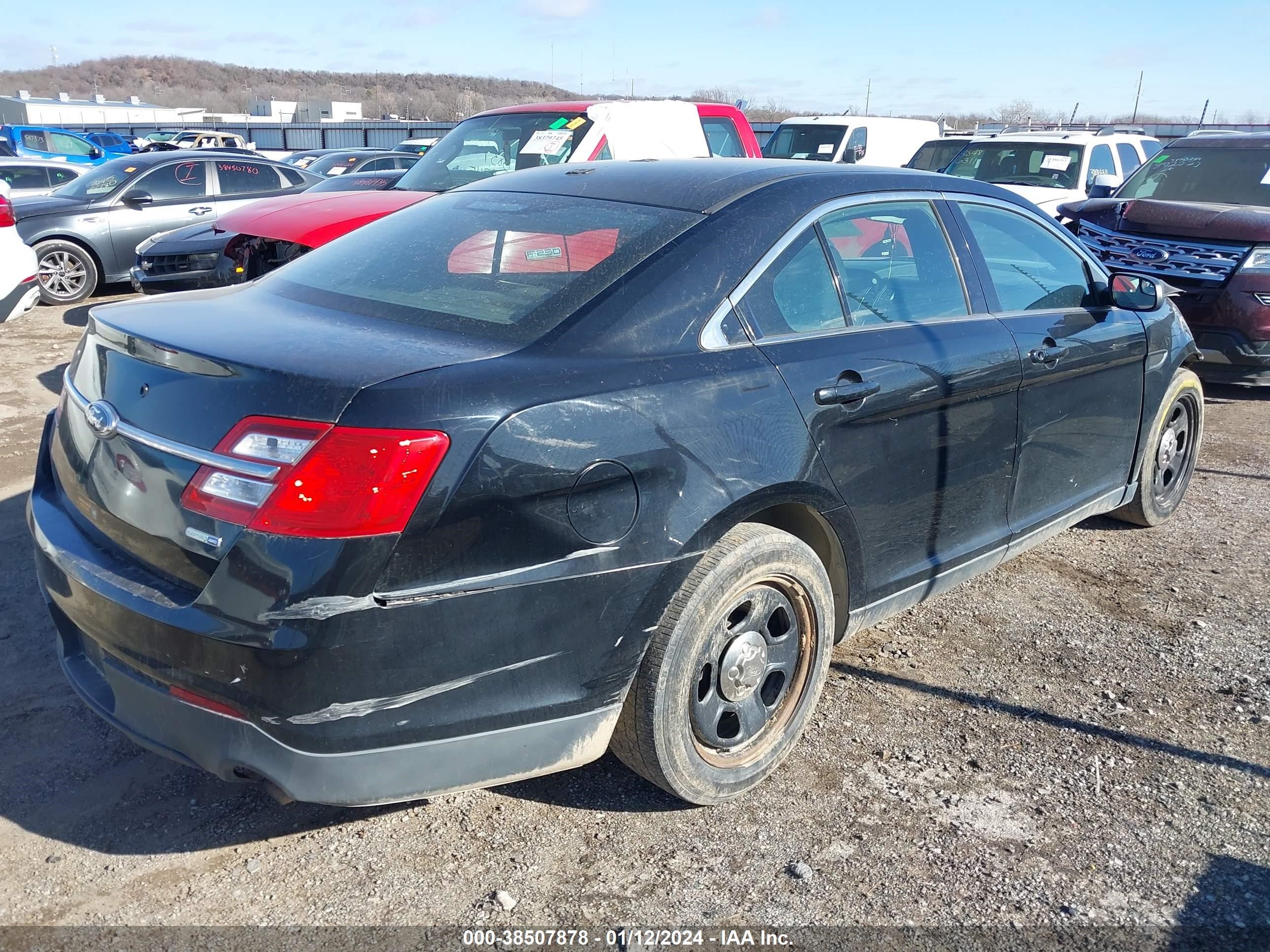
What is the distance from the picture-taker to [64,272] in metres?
10.5

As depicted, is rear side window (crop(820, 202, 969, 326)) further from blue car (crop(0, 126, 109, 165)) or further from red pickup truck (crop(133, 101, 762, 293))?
blue car (crop(0, 126, 109, 165))

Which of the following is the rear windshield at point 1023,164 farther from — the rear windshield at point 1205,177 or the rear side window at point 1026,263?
the rear side window at point 1026,263

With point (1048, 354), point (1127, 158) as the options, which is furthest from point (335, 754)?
point (1127, 158)

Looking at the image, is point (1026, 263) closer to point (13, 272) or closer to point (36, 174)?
point (13, 272)

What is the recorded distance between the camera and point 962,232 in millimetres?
3732

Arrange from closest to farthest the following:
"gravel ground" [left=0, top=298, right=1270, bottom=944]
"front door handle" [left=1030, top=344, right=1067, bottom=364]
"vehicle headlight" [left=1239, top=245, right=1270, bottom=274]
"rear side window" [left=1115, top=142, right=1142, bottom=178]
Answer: "gravel ground" [left=0, top=298, right=1270, bottom=944], "front door handle" [left=1030, top=344, right=1067, bottom=364], "vehicle headlight" [left=1239, top=245, right=1270, bottom=274], "rear side window" [left=1115, top=142, right=1142, bottom=178]

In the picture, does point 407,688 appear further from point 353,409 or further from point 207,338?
point 207,338

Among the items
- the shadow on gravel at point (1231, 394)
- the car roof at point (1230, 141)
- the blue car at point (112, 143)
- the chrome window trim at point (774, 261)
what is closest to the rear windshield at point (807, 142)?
the car roof at point (1230, 141)

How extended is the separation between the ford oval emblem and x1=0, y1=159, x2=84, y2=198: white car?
41.8ft

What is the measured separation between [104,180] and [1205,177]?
10.7 meters

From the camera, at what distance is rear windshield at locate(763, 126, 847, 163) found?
15.7 metres

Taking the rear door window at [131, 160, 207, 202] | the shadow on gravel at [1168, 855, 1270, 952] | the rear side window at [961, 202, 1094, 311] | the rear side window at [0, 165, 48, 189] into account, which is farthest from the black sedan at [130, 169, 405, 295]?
the shadow on gravel at [1168, 855, 1270, 952]

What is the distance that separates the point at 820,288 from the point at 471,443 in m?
1.37

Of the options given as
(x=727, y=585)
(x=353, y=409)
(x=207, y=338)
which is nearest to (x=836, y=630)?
(x=727, y=585)
